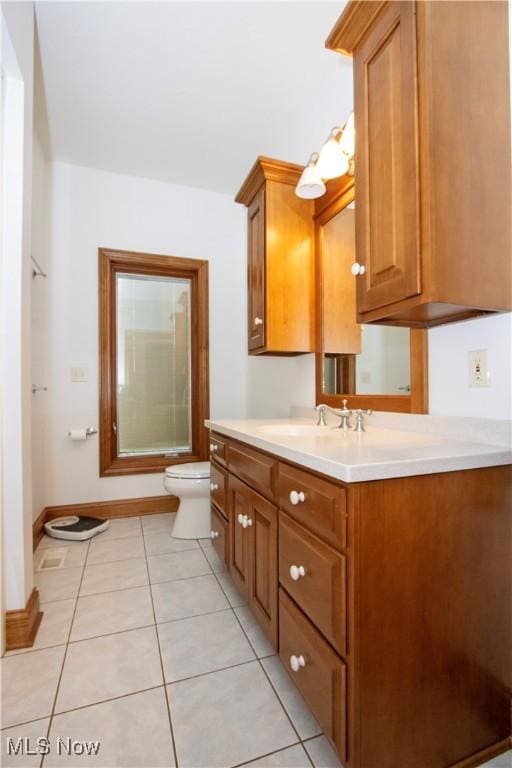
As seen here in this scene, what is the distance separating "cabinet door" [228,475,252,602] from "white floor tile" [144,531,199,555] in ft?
2.36

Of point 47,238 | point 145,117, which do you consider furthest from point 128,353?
point 145,117

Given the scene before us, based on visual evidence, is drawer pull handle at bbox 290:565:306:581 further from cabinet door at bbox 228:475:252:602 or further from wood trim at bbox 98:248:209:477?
wood trim at bbox 98:248:209:477

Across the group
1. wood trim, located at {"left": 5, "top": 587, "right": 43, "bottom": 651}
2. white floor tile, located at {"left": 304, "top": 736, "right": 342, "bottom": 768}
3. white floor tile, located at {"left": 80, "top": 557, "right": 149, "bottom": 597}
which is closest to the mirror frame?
white floor tile, located at {"left": 304, "top": 736, "right": 342, "bottom": 768}

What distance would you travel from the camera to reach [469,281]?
945 millimetres

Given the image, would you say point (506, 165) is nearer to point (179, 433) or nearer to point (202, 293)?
point (202, 293)

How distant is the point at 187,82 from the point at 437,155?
1747 mm

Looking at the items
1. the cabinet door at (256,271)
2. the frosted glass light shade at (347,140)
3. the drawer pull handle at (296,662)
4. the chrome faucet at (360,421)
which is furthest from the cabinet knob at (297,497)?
the frosted glass light shade at (347,140)

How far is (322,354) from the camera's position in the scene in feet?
6.61

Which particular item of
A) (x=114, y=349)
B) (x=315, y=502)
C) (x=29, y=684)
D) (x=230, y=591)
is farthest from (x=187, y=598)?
(x=114, y=349)

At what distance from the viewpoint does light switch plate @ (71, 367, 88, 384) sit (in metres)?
2.71

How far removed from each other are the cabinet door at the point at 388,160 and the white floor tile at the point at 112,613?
5.14ft

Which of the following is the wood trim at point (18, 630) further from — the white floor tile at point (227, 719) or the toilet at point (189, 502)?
the toilet at point (189, 502)

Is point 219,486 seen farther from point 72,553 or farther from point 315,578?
point 72,553

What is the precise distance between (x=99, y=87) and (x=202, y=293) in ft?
4.70
